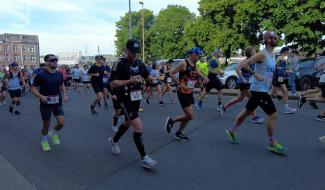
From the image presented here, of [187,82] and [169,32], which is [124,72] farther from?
[169,32]

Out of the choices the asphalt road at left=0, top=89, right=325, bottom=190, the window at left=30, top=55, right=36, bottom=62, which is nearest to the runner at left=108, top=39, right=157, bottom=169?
the asphalt road at left=0, top=89, right=325, bottom=190

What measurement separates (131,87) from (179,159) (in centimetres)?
137

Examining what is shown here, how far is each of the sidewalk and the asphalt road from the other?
10cm

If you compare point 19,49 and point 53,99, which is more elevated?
point 19,49

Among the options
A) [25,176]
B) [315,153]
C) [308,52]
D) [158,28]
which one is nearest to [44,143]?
[25,176]

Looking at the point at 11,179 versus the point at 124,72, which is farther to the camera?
the point at 124,72

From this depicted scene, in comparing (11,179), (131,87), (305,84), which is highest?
(131,87)

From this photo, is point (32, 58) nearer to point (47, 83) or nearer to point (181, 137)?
point (47, 83)

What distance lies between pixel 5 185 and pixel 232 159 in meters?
3.20

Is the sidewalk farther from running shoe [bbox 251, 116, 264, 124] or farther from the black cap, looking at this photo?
running shoe [bbox 251, 116, 264, 124]

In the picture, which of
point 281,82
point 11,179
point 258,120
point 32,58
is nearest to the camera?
point 11,179

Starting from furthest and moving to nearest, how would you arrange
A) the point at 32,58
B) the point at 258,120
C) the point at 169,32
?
the point at 32,58
the point at 169,32
the point at 258,120

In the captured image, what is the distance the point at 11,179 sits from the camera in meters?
4.71

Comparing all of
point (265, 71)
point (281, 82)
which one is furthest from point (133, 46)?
point (281, 82)
